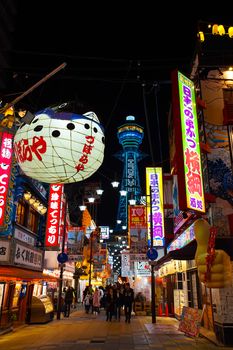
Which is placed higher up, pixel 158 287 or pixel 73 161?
pixel 73 161

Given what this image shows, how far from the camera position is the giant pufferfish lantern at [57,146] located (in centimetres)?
743

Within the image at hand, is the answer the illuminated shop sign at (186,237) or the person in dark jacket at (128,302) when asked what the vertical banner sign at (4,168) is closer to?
the illuminated shop sign at (186,237)

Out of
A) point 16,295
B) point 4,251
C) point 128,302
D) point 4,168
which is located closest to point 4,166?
point 4,168

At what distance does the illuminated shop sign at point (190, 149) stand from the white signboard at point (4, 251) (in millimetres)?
8266

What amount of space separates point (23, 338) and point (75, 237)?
485 inches

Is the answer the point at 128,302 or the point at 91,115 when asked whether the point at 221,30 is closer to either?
the point at 91,115

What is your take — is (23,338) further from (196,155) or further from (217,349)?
(196,155)

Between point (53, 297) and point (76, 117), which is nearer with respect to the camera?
point (76, 117)

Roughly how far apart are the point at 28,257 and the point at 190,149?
11.1 m

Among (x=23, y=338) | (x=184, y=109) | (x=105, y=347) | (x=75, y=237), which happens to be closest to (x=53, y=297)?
(x=75, y=237)

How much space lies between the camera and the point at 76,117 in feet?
25.6

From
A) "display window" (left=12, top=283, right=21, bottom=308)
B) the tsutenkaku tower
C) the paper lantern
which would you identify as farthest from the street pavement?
the tsutenkaku tower

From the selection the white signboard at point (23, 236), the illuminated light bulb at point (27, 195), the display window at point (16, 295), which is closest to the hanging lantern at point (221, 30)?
the illuminated light bulb at point (27, 195)

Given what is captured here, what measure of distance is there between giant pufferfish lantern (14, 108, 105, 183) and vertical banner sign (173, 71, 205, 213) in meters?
5.26
